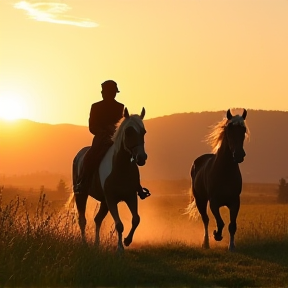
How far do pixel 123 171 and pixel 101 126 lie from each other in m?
1.59

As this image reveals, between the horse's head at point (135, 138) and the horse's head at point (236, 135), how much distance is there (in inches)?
91.0

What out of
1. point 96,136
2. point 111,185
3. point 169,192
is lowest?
point 169,192

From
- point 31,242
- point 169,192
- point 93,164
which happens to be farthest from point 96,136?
point 169,192

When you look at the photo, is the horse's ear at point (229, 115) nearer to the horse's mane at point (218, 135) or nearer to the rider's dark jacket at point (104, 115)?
the horse's mane at point (218, 135)

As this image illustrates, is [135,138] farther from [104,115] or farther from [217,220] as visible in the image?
[217,220]

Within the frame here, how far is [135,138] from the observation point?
1399 centimetres

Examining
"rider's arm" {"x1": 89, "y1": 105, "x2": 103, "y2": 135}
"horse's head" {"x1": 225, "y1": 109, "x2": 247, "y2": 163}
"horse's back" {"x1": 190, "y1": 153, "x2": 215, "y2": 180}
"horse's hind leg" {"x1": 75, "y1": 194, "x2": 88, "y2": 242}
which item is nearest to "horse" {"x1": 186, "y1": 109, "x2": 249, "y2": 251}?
"horse's head" {"x1": 225, "y1": 109, "x2": 247, "y2": 163}

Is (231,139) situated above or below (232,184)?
above

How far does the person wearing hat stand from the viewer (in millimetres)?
15711

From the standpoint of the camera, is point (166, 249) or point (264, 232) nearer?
point (166, 249)

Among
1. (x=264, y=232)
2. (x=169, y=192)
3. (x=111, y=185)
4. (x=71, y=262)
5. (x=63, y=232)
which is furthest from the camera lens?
(x=169, y=192)

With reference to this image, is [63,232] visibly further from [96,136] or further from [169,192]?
[169,192]

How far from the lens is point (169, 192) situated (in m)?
113

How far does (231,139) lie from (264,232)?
388cm
